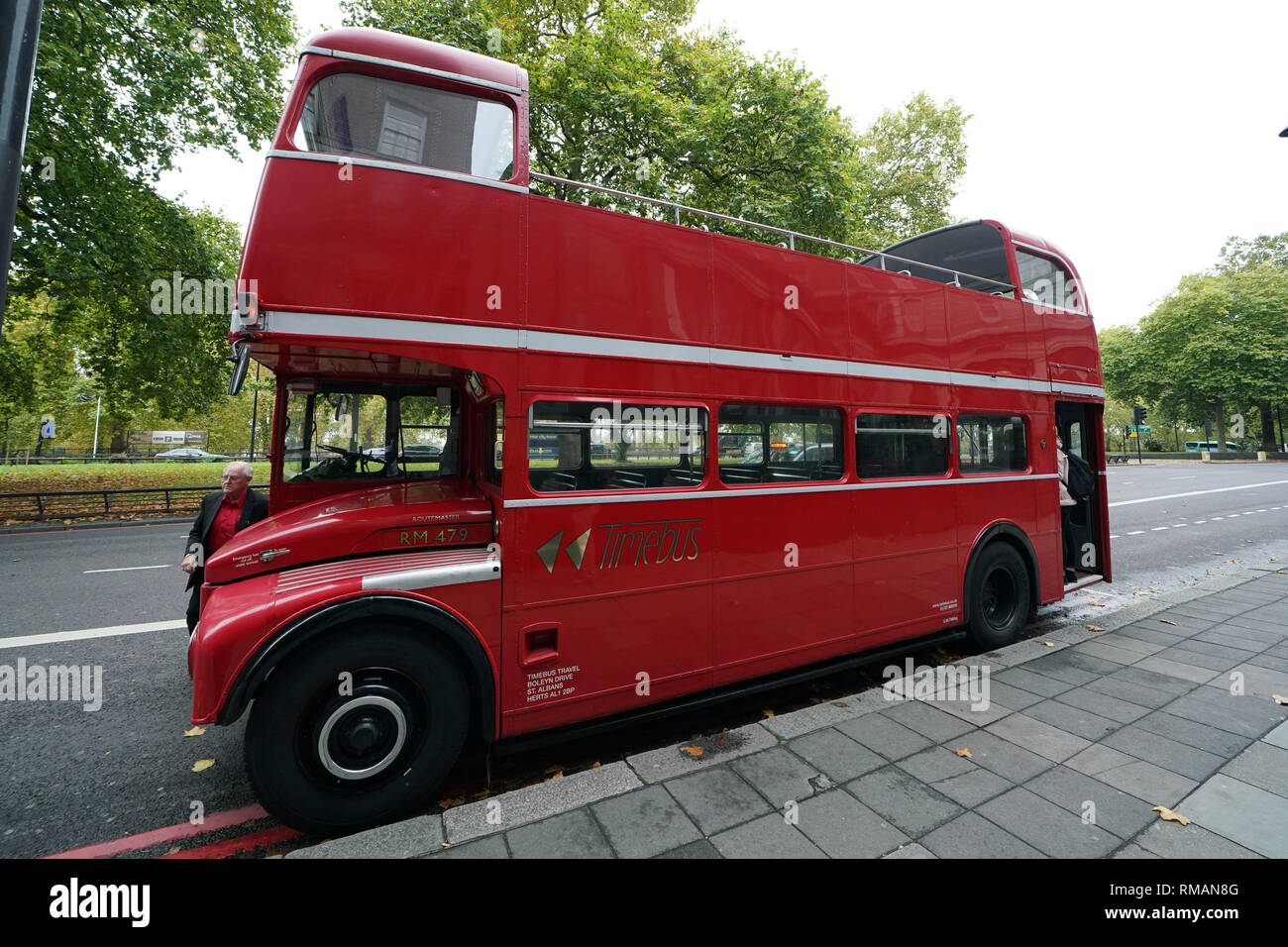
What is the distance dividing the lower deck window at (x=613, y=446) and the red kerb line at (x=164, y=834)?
2509 mm

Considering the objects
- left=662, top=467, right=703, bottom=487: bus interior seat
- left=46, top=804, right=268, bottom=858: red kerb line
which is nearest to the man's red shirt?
left=46, top=804, right=268, bottom=858: red kerb line

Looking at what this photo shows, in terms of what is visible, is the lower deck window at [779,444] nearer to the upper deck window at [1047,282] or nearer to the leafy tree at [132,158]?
the upper deck window at [1047,282]

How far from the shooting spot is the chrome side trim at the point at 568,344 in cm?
265

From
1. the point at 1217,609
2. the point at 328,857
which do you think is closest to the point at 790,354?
the point at 328,857

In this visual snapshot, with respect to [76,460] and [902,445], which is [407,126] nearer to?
[902,445]

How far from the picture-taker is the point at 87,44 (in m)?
10.2

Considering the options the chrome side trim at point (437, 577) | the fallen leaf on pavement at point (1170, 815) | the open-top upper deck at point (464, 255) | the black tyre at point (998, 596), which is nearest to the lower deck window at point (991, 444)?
the black tyre at point (998, 596)

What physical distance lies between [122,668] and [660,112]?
12.9 metres

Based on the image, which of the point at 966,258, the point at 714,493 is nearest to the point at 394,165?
the point at 714,493

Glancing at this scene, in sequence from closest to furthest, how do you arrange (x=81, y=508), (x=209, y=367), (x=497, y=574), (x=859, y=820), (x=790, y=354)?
(x=859, y=820), (x=497, y=574), (x=790, y=354), (x=209, y=367), (x=81, y=508)
